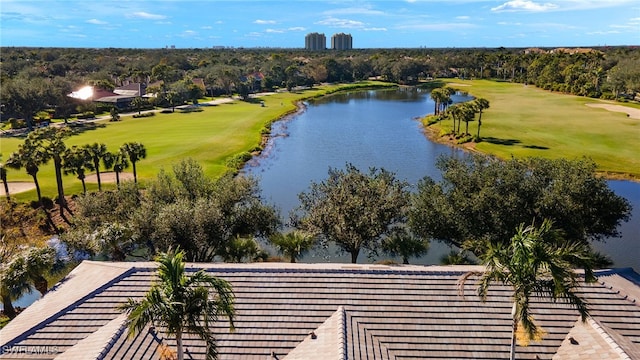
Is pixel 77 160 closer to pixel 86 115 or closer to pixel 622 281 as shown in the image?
pixel 622 281

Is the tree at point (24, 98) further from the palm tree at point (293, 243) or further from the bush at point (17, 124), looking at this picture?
the palm tree at point (293, 243)

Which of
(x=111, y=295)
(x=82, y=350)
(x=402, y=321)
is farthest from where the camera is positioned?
(x=111, y=295)

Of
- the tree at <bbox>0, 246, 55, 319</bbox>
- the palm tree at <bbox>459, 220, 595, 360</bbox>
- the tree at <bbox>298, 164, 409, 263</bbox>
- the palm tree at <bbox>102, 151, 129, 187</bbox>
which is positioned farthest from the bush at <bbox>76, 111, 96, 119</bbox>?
the palm tree at <bbox>459, 220, 595, 360</bbox>

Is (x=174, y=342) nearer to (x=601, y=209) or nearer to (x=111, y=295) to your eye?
(x=111, y=295)

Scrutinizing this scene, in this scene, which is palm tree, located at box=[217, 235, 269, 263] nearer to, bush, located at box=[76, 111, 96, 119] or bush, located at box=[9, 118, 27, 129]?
bush, located at box=[9, 118, 27, 129]

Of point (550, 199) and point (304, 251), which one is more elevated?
point (550, 199)

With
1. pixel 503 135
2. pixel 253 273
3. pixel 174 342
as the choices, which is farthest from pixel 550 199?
pixel 503 135
